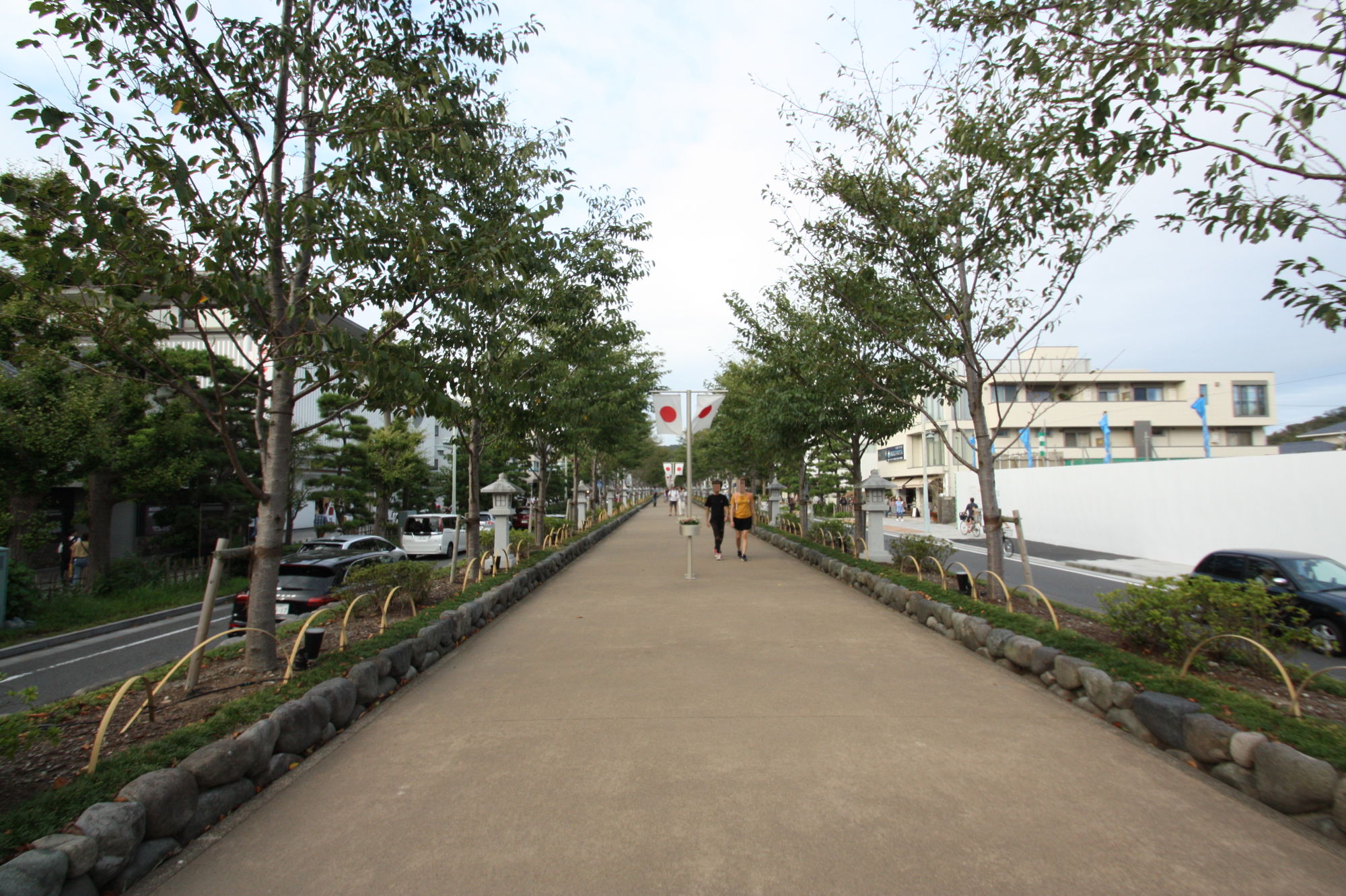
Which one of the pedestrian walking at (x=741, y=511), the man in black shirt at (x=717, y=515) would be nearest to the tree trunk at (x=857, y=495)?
the pedestrian walking at (x=741, y=511)

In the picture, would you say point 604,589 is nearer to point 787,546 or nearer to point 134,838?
point 787,546

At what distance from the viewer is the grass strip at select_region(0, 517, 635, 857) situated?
10.3 feet

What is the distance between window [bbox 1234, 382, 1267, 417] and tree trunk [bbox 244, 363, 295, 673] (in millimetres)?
60713

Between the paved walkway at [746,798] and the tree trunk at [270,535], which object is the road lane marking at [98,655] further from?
the paved walkway at [746,798]


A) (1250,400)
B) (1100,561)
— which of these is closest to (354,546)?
(1100,561)

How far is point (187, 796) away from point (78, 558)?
17.8 m

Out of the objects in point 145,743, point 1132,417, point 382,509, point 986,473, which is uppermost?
point 1132,417

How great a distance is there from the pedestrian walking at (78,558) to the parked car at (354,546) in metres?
5.40

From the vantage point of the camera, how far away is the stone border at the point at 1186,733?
3.70 metres

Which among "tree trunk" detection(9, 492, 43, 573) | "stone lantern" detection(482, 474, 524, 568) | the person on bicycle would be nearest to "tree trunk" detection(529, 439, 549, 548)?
"stone lantern" detection(482, 474, 524, 568)

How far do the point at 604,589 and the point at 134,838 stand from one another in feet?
30.4

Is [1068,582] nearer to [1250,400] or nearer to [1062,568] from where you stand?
[1062,568]

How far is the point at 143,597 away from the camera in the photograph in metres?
15.2

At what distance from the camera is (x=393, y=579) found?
888 centimetres
